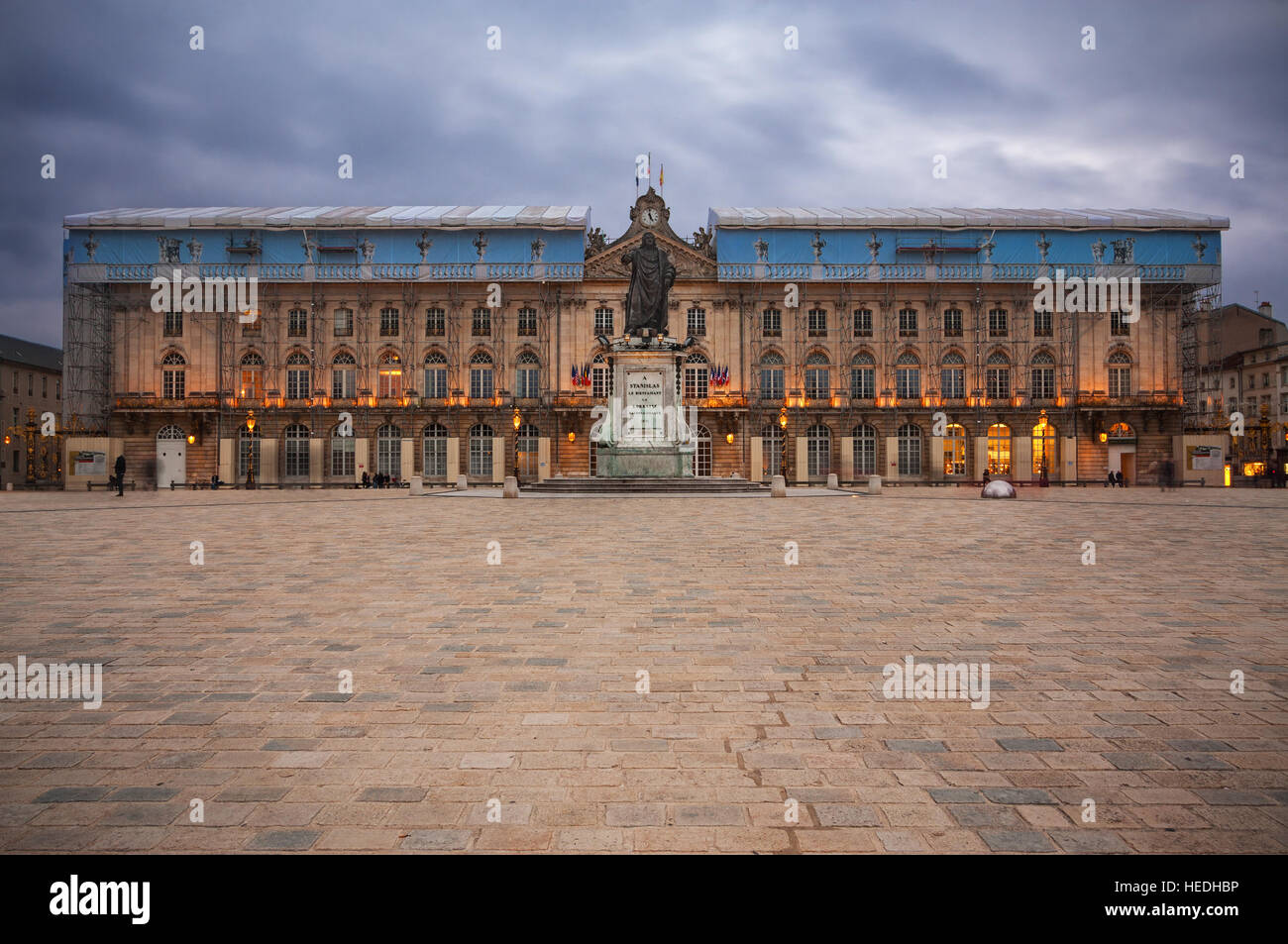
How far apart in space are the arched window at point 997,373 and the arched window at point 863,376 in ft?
21.9

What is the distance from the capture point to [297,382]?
1750 inches

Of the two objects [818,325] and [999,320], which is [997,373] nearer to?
[999,320]

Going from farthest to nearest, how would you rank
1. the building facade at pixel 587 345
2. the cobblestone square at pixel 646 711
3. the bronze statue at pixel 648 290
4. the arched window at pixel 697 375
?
the arched window at pixel 697 375 → the building facade at pixel 587 345 → the bronze statue at pixel 648 290 → the cobblestone square at pixel 646 711

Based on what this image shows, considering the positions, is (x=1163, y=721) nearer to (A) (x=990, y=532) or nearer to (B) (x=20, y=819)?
(B) (x=20, y=819)

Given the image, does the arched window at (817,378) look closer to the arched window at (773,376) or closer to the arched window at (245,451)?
the arched window at (773,376)

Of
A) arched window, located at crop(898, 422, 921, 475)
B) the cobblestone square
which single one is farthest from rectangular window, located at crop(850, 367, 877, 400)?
the cobblestone square

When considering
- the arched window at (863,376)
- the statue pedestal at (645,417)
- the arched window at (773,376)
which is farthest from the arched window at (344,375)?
the arched window at (863,376)

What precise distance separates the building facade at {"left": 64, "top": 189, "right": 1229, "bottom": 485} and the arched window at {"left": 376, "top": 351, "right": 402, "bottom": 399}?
4.8 inches

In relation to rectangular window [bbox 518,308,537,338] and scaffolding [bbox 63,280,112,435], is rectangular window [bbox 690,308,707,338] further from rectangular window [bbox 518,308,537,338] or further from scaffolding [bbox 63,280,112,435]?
scaffolding [bbox 63,280,112,435]

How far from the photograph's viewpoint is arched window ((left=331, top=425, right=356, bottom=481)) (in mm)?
43656

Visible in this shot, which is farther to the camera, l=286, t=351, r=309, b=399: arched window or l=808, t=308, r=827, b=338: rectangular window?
l=808, t=308, r=827, b=338: rectangular window

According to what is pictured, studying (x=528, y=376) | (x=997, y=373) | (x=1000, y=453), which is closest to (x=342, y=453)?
(x=528, y=376)

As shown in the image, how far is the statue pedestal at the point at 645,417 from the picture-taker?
26.7m
